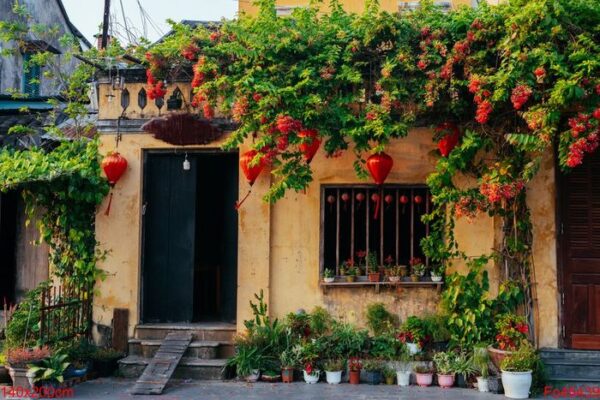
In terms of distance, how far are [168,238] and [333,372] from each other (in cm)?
350

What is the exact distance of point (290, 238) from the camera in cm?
1000

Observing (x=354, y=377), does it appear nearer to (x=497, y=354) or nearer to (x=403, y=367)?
(x=403, y=367)

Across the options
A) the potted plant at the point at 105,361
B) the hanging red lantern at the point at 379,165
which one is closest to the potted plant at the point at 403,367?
the hanging red lantern at the point at 379,165

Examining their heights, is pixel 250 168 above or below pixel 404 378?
above

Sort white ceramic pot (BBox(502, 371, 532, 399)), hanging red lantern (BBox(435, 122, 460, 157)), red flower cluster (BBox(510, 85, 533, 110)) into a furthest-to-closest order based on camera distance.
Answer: hanging red lantern (BBox(435, 122, 460, 157)) < white ceramic pot (BBox(502, 371, 532, 399)) < red flower cluster (BBox(510, 85, 533, 110))

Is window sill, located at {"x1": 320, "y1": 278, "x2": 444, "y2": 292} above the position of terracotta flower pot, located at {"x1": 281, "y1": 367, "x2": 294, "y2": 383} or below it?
above

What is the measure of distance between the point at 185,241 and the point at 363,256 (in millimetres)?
2922

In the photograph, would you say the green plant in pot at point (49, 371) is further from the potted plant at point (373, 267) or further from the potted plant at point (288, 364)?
the potted plant at point (373, 267)

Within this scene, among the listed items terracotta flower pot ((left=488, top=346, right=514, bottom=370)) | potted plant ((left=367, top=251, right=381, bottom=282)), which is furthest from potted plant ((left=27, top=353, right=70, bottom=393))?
terracotta flower pot ((left=488, top=346, right=514, bottom=370))

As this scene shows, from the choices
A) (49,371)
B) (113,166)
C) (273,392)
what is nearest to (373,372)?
(273,392)

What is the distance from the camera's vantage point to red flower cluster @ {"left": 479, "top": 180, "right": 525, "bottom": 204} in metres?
8.45

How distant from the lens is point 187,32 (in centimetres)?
953

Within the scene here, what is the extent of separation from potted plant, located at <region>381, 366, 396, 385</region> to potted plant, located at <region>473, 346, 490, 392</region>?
3.75 ft

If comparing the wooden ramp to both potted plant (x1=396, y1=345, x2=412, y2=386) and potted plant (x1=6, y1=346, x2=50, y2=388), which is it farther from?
potted plant (x1=396, y1=345, x2=412, y2=386)
